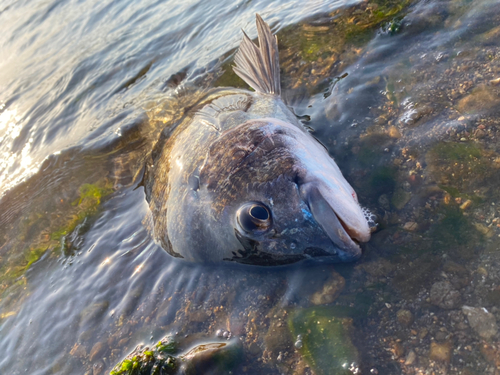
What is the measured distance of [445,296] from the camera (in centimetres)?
235

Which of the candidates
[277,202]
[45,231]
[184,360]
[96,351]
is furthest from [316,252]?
[45,231]

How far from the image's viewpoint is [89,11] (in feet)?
38.9

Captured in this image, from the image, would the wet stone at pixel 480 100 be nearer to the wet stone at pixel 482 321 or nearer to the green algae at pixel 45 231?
the wet stone at pixel 482 321

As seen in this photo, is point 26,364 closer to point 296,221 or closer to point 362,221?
point 296,221

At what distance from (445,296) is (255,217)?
136 cm

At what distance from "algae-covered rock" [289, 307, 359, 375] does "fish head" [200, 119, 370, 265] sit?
426 mm

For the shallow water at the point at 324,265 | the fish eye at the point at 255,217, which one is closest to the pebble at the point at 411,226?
the shallow water at the point at 324,265

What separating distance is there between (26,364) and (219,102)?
3382 millimetres

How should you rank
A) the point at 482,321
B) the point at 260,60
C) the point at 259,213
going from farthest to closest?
1. the point at 260,60
2. the point at 259,213
3. the point at 482,321

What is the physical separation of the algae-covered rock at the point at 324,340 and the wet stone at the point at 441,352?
443 mm

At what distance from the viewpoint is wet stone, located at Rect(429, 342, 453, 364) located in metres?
2.12

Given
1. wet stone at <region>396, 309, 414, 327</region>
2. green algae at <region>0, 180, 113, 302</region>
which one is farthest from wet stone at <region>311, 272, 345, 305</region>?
green algae at <region>0, 180, 113, 302</region>

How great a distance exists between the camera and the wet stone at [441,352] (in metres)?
2.12

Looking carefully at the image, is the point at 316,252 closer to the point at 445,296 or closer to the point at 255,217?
the point at 255,217
